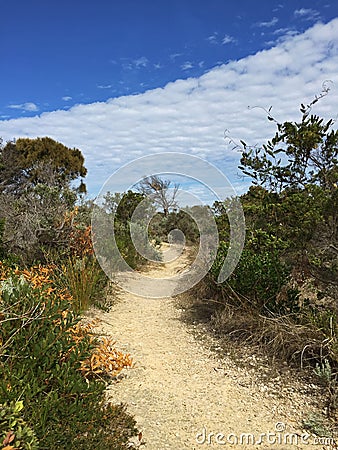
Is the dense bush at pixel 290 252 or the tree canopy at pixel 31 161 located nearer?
the dense bush at pixel 290 252

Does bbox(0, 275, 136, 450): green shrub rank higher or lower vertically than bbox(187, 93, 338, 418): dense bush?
lower

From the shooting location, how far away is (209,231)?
5.98m

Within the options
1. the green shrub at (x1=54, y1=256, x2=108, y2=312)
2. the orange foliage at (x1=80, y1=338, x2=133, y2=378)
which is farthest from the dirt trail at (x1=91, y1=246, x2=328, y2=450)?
the green shrub at (x1=54, y1=256, x2=108, y2=312)

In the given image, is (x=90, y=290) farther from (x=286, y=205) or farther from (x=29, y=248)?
(x=286, y=205)

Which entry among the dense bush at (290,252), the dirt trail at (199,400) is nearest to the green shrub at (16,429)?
the dirt trail at (199,400)

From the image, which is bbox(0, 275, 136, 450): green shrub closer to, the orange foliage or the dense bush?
the orange foliage

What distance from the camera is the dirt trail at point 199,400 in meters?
2.24

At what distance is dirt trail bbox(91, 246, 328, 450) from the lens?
7.35 feet

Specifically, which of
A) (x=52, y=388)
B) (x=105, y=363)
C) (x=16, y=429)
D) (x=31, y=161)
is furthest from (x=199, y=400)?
(x=31, y=161)

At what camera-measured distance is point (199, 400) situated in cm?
266

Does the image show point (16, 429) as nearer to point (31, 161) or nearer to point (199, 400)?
point (199, 400)

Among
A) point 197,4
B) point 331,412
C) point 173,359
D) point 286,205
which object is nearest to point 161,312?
point 173,359

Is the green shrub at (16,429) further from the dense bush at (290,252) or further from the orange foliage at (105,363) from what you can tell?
the dense bush at (290,252)

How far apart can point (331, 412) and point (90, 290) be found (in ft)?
9.53
